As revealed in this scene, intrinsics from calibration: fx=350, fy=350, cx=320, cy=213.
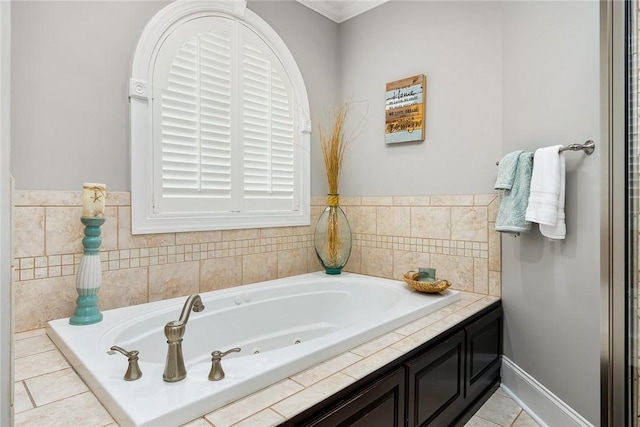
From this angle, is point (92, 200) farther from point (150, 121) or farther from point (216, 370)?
point (216, 370)

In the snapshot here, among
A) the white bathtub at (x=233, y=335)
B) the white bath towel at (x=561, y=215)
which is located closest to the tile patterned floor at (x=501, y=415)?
the white bathtub at (x=233, y=335)

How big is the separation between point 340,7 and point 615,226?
2649 millimetres

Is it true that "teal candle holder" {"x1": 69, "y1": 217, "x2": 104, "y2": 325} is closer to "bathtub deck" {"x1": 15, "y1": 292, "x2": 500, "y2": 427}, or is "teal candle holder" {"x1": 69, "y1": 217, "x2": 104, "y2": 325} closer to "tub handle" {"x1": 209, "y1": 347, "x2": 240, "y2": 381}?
"bathtub deck" {"x1": 15, "y1": 292, "x2": 500, "y2": 427}

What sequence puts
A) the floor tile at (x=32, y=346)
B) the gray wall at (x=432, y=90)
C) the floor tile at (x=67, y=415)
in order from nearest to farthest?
the floor tile at (x=67, y=415)
the floor tile at (x=32, y=346)
the gray wall at (x=432, y=90)

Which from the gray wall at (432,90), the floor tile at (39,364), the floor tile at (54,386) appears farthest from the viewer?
the gray wall at (432,90)

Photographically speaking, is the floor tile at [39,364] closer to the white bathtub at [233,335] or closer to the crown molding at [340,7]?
the white bathtub at [233,335]

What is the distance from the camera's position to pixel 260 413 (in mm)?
930

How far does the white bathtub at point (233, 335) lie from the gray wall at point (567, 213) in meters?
0.41

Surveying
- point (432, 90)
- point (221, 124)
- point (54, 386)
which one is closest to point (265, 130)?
point (221, 124)

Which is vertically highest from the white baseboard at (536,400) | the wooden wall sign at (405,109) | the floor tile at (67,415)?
the wooden wall sign at (405,109)

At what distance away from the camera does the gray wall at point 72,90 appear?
1541 mm

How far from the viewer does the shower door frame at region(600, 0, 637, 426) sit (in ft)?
3.22

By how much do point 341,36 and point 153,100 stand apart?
1.81 m

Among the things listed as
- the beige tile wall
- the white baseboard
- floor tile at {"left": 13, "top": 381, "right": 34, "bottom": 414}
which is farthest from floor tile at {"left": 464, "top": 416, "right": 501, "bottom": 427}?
floor tile at {"left": 13, "top": 381, "right": 34, "bottom": 414}
